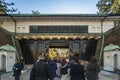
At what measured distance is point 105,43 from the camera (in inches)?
1663

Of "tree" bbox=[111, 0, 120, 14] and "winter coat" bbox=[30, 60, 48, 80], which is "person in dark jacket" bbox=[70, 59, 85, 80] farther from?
"tree" bbox=[111, 0, 120, 14]

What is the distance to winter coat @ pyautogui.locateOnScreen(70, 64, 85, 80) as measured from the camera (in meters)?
13.2

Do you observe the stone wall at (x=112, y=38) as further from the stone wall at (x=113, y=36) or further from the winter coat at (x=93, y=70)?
the winter coat at (x=93, y=70)

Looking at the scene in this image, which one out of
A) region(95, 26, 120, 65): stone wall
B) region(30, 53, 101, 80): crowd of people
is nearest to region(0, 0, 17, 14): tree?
region(95, 26, 120, 65): stone wall

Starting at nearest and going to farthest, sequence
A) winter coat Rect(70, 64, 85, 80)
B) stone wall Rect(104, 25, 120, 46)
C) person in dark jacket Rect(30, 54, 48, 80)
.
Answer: person in dark jacket Rect(30, 54, 48, 80), winter coat Rect(70, 64, 85, 80), stone wall Rect(104, 25, 120, 46)

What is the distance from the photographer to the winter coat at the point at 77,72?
1316cm

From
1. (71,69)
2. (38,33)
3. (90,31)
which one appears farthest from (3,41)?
(71,69)

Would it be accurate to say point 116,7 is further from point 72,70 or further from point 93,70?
point 72,70

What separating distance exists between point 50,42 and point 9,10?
8804 mm

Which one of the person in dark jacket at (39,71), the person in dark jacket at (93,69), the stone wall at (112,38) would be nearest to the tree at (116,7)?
the stone wall at (112,38)

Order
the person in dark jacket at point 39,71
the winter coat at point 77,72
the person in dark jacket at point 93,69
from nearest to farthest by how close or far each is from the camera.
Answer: the person in dark jacket at point 39,71
the winter coat at point 77,72
the person in dark jacket at point 93,69

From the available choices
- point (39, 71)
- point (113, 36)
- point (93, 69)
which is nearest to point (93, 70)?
point (93, 69)

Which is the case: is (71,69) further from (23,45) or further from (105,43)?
(23,45)

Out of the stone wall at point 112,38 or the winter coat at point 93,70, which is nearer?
the winter coat at point 93,70
